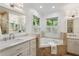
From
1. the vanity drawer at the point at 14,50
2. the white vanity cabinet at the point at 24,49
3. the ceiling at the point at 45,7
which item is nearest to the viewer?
the vanity drawer at the point at 14,50

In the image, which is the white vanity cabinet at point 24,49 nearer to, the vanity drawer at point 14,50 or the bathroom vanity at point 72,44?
the vanity drawer at point 14,50

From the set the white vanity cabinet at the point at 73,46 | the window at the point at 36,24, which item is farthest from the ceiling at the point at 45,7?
the white vanity cabinet at the point at 73,46

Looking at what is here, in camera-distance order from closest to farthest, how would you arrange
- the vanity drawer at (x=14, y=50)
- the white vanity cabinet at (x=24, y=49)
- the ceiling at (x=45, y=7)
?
1. the vanity drawer at (x=14, y=50)
2. the white vanity cabinet at (x=24, y=49)
3. the ceiling at (x=45, y=7)

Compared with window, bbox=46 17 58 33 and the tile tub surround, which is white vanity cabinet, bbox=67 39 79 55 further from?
window, bbox=46 17 58 33

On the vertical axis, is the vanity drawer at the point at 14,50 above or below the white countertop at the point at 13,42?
below

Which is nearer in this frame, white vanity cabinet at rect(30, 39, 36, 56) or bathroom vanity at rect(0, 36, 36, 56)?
bathroom vanity at rect(0, 36, 36, 56)

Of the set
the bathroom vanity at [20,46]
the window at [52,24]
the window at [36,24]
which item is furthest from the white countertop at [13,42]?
the window at [52,24]

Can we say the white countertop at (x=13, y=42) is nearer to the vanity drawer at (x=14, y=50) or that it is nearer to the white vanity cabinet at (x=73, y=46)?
the vanity drawer at (x=14, y=50)

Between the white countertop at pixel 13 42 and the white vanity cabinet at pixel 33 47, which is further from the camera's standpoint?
the white vanity cabinet at pixel 33 47

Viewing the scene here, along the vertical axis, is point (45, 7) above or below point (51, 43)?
above

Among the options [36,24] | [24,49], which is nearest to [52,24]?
[36,24]

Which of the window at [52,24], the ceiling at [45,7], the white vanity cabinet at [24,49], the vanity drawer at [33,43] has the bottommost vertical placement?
the white vanity cabinet at [24,49]

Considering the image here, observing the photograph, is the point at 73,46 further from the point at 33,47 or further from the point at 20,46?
the point at 20,46

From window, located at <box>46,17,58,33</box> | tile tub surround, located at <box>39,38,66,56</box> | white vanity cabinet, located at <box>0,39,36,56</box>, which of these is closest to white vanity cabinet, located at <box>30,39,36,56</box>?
white vanity cabinet, located at <box>0,39,36,56</box>
